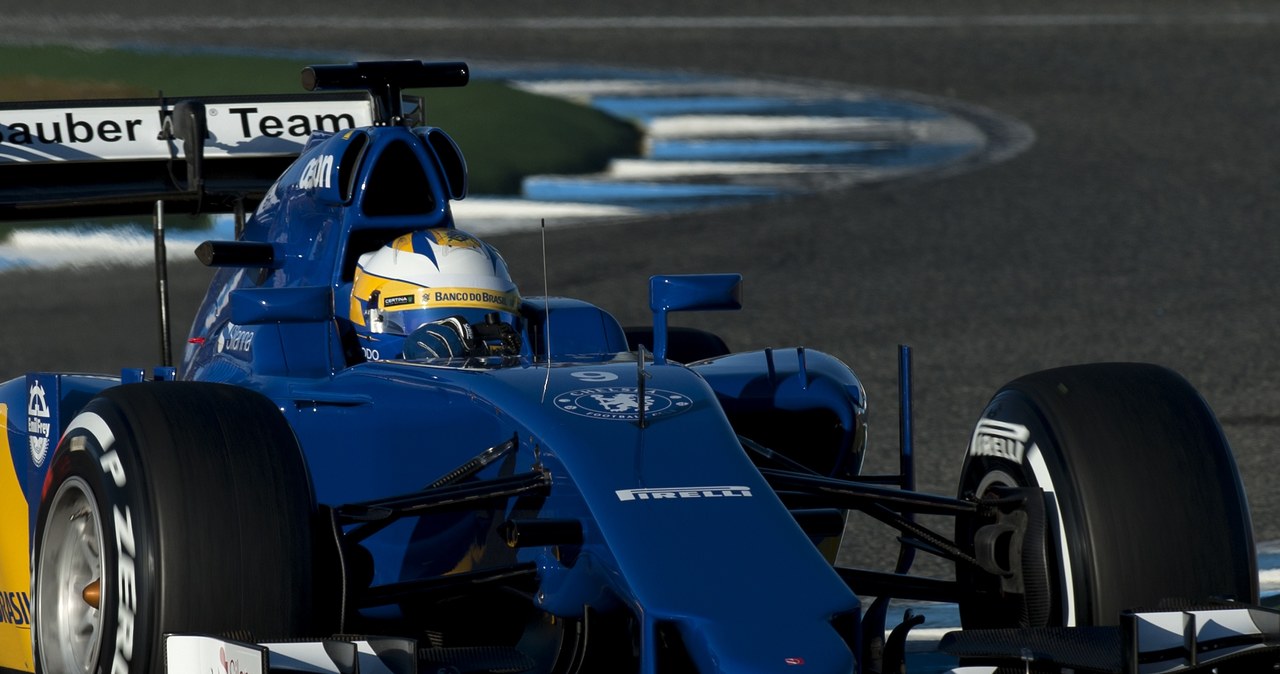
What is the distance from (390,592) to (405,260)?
1.43 m

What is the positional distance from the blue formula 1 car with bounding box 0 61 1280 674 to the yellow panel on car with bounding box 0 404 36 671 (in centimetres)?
1

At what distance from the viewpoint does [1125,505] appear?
4.63 meters

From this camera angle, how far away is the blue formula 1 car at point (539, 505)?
4.27 meters

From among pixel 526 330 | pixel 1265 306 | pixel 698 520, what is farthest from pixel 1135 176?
pixel 698 520

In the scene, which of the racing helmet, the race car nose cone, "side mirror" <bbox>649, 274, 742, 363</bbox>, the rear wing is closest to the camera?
the race car nose cone

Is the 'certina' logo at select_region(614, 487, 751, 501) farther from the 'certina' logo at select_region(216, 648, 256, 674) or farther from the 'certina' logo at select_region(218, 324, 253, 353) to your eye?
the 'certina' logo at select_region(218, 324, 253, 353)

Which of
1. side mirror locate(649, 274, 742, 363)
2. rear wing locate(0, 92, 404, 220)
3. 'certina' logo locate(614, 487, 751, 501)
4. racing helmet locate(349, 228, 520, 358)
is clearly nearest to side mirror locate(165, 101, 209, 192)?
rear wing locate(0, 92, 404, 220)

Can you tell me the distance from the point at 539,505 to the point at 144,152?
3.42m

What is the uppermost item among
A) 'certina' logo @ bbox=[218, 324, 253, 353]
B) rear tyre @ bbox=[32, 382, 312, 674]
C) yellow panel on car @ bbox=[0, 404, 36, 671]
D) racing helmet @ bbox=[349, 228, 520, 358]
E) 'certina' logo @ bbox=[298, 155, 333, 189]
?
'certina' logo @ bbox=[298, 155, 333, 189]

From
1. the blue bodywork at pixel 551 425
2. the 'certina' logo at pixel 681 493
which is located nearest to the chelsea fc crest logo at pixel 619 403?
the blue bodywork at pixel 551 425

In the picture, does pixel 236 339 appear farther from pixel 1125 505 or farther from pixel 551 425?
pixel 1125 505

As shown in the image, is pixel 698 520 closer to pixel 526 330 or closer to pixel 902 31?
pixel 526 330

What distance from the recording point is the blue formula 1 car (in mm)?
4266

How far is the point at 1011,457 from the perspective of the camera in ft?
16.3
